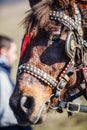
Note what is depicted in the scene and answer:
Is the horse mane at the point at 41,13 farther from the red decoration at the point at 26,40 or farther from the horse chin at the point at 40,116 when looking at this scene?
the horse chin at the point at 40,116

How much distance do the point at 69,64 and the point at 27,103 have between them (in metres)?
0.52

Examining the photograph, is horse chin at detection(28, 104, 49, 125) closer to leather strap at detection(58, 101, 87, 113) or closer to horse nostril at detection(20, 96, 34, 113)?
horse nostril at detection(20, 96, 34, 113)

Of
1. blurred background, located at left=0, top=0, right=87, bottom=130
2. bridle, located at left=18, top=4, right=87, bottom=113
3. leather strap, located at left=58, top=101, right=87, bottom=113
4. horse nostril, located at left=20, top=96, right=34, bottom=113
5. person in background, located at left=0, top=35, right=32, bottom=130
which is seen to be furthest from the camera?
blurred background, located at left=0, top=0, right=87, bottom=130

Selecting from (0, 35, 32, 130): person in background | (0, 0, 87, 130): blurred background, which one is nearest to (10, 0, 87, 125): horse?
(0, 0, 87, 130): blurred background

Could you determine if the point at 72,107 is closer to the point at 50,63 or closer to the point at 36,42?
the point at 50,63

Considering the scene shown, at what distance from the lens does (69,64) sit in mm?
5262

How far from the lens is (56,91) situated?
5.27 meters

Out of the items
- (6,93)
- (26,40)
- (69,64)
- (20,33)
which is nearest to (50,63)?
(69,64)

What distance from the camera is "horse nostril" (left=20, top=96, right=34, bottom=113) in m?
5.07

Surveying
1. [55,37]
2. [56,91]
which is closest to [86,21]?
[55,37]

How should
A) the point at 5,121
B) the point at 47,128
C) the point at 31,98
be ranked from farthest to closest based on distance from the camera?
the point at 47,128 → the point at 5,121 → the point at 31,98

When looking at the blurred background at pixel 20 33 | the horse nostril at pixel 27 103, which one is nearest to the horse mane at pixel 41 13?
A: the blurred background at pixel 20 33

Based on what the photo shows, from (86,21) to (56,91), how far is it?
0.69 meters

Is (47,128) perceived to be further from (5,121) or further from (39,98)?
(39,98)
